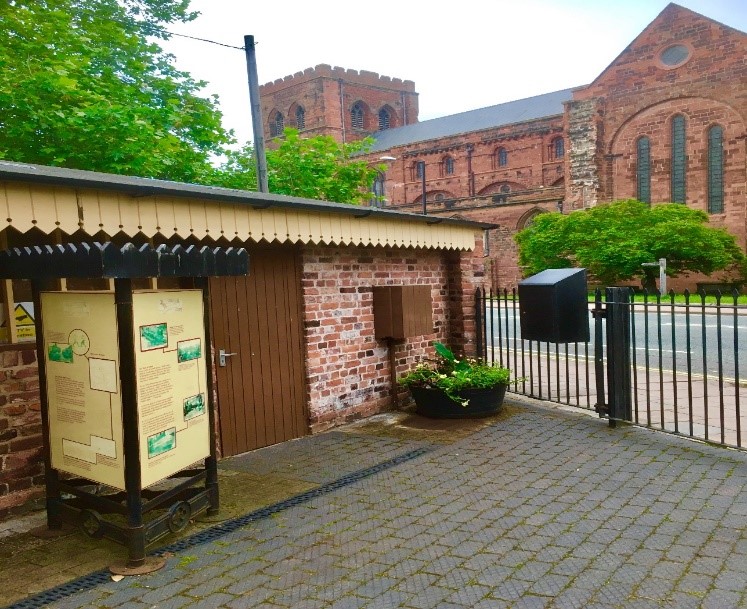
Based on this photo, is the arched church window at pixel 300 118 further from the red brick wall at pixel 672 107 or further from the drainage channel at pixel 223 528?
the drainage channel at pixel 223 528

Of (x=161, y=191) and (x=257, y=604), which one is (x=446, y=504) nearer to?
(x=257, y=604)

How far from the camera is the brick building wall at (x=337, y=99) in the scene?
198ft

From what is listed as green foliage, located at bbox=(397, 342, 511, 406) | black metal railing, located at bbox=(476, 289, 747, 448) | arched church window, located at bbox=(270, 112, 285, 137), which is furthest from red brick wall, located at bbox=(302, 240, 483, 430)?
arched church window, located at bbox=(270, 112, 285, 137)

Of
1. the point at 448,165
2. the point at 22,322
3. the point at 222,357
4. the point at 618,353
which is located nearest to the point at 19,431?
the point at 22,322

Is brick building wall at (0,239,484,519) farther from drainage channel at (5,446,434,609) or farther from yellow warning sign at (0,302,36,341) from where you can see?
yellow warning sign at (0,302,36,341)

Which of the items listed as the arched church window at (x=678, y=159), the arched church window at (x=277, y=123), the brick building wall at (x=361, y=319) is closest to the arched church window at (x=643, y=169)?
the arched church window at (x=678, y=159)

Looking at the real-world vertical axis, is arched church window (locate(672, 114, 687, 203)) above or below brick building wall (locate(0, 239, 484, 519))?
above

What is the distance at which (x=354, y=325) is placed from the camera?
791 centimetres

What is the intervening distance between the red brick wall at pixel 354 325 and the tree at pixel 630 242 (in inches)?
915

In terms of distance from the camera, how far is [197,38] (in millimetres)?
11258

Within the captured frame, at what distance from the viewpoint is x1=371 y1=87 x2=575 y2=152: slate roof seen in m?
49.8

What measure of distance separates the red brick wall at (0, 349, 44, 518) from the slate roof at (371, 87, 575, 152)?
46.5 meters

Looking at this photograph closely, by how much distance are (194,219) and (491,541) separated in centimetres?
344

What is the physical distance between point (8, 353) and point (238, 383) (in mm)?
2224
